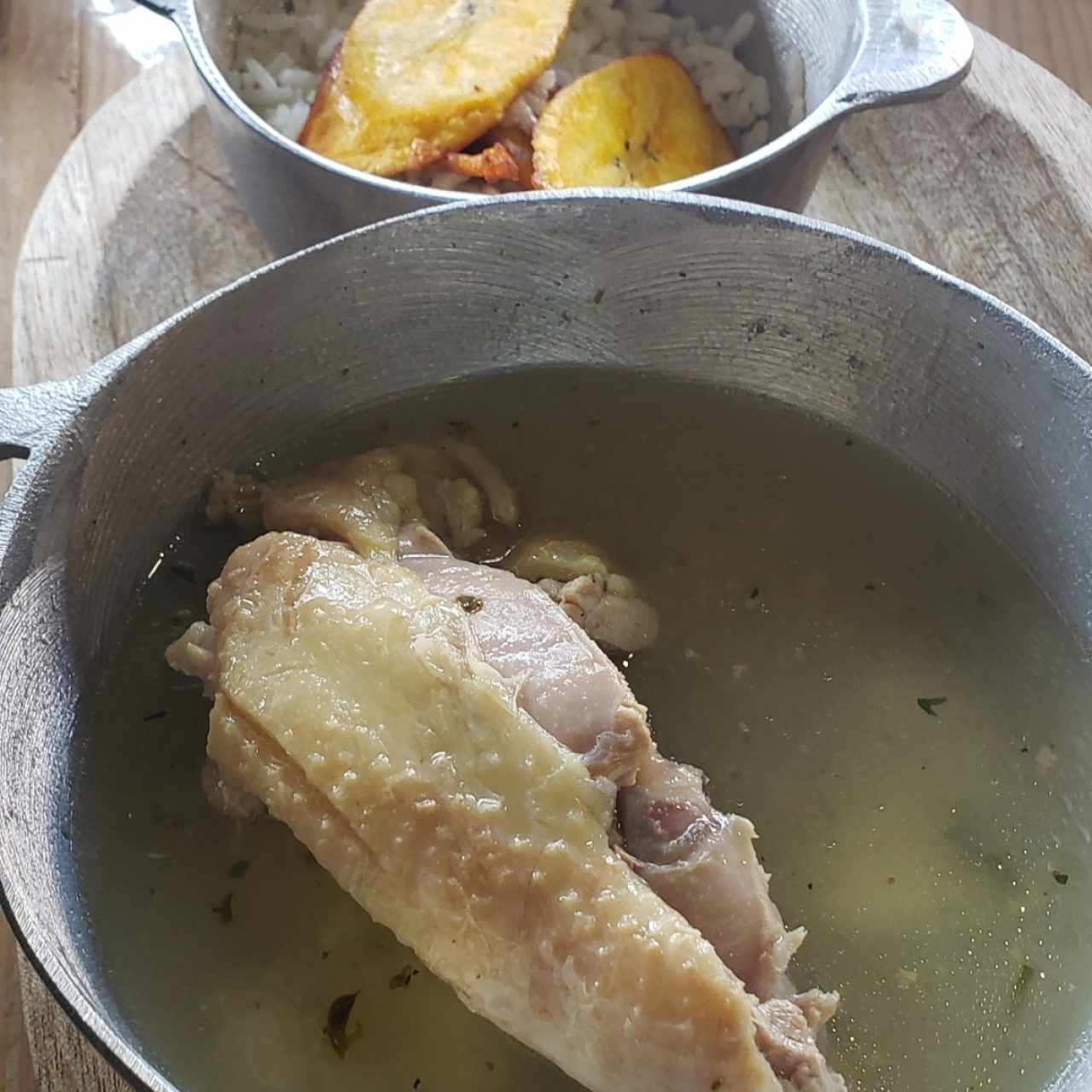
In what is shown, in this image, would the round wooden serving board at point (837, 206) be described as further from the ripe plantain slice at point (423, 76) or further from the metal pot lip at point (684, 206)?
the metal pot lip at point (684, 206)

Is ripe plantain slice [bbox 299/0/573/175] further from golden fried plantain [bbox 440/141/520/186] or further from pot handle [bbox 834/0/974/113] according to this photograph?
pot handle [bbox 834/0/974/113]

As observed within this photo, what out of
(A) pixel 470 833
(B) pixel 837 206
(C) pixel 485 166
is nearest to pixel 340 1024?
(A) pixel 470 833

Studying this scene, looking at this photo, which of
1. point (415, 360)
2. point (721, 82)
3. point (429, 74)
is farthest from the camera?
point (721, 82)

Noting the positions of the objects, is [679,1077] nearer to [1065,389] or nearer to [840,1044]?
[840,1044]

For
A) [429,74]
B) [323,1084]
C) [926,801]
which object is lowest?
[323,1084]

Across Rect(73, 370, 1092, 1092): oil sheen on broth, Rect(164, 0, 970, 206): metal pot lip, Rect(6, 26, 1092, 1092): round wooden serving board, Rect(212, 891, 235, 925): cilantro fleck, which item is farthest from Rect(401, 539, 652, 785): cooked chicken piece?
Rect(6, 26, 1092, 1092): round wooden serving board

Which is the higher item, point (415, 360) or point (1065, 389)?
point (1065, 389)

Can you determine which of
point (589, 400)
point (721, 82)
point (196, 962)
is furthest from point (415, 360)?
point (721, 82)

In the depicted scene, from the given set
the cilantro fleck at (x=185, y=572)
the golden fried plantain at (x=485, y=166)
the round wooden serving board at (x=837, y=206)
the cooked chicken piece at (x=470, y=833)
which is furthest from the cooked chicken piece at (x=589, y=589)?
the round wooden serving board at (x=837, y=206)
